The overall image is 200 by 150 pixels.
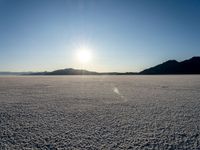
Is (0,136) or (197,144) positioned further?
(0,136)

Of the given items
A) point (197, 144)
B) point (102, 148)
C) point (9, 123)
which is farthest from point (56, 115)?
point (197, 144)

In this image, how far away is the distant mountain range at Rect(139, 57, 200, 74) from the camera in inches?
4055

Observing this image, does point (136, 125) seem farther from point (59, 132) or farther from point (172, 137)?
point (59, 132)

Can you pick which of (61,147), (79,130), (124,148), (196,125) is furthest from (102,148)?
(196,125)

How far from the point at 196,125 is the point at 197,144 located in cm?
130

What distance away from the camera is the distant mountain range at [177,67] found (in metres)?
103

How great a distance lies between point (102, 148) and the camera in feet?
Result: 10.9

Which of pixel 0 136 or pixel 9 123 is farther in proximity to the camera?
pixel 9 123

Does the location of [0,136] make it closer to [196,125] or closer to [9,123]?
[9,123]

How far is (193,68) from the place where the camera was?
103500 millimetres

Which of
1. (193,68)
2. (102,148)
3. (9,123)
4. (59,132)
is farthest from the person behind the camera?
(193,68)

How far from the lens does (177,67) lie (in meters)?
109

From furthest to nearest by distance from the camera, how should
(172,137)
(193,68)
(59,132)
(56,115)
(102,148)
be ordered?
(193,68) < (56,115) < (59,132) < (172,137) < (102,148)

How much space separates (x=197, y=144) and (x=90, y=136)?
2.20 metres
